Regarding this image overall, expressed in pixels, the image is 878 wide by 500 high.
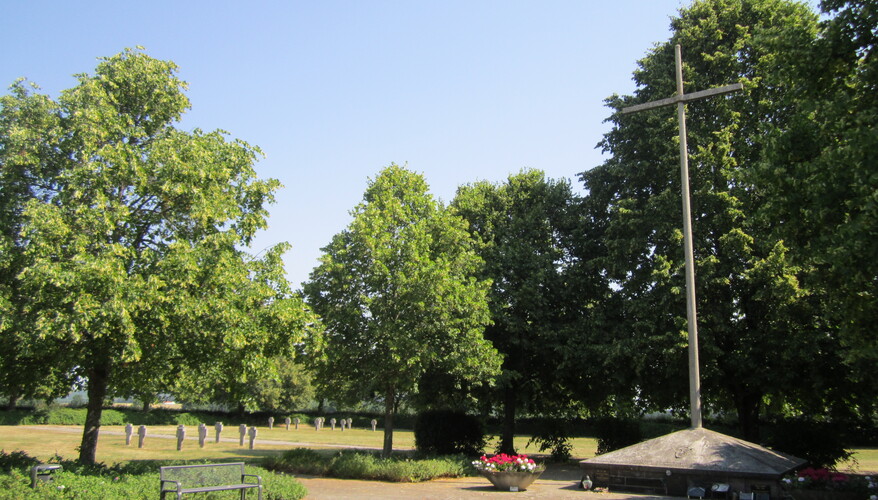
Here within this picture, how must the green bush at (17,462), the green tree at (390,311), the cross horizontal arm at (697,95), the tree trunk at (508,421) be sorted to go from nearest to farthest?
the green bush at (17,462), the cross horizontal arm at (697,95), the green tree at (390,311), the tree trunk at (508,421)

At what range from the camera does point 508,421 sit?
2730 centimetres

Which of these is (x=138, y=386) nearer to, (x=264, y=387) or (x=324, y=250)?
(x=324, y=250)

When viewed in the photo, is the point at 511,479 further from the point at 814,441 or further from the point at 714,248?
the point at 714,248

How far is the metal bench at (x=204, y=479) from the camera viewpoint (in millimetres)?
11102

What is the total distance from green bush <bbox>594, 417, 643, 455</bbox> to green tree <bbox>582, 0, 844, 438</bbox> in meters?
2.10

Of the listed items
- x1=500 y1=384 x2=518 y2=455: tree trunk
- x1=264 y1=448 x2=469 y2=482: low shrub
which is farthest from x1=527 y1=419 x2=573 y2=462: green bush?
x1=264 y1=448 x2=469 y2=482: low shrub

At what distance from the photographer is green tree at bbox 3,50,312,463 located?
504 inches

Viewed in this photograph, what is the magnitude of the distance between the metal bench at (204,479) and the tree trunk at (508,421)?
52.8ft

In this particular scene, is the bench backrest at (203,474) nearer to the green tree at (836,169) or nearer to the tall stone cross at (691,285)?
the tall stone cross at (691,285)

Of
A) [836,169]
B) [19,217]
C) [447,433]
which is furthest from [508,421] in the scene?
[19,217]

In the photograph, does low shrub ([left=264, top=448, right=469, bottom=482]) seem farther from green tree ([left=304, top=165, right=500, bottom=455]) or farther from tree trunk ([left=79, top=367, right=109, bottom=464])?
tree trunk ([left=79, top=367, right=109, bottom=464])

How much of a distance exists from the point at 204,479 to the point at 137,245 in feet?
23.5

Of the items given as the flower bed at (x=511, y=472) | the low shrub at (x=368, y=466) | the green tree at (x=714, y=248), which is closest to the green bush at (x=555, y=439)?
the green tree at (x=714, y=248)

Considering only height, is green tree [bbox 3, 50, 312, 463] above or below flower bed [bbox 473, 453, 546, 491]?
above
